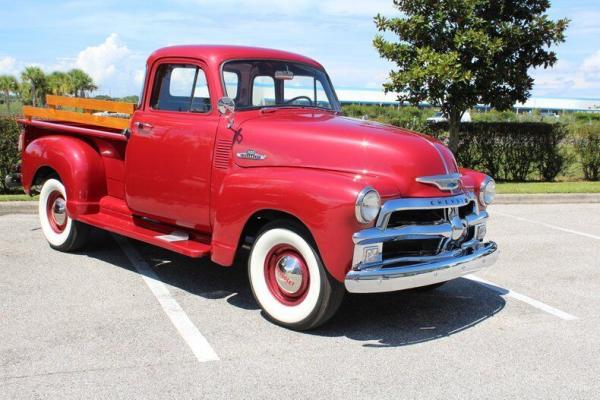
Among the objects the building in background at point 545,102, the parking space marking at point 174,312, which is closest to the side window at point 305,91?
the parking space marking at point 174,312

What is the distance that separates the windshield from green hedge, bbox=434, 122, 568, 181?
345 inches

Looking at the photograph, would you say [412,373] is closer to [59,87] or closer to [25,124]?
[25,124]

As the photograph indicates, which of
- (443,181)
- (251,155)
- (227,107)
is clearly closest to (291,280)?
(251,155)

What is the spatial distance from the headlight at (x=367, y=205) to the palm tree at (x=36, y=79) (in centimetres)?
8573

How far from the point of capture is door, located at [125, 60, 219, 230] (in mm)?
5074

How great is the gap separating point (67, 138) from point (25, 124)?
86cm

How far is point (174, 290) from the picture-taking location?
17.6 ft

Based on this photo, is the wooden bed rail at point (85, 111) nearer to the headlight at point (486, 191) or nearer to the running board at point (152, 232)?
the running board at point (152, 232)

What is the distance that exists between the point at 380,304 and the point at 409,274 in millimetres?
1077

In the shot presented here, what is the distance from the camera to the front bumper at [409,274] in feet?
13.0

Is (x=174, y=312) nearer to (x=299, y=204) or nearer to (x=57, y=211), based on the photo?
(x=299, y=204)

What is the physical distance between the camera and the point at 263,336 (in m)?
4.32

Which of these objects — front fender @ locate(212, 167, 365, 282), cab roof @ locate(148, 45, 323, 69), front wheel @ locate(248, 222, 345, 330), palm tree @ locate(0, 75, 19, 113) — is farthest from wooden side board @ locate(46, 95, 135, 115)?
palm tree @ locate(0, 75, 19, 113)

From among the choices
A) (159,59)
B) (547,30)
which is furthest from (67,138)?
(547,30)
